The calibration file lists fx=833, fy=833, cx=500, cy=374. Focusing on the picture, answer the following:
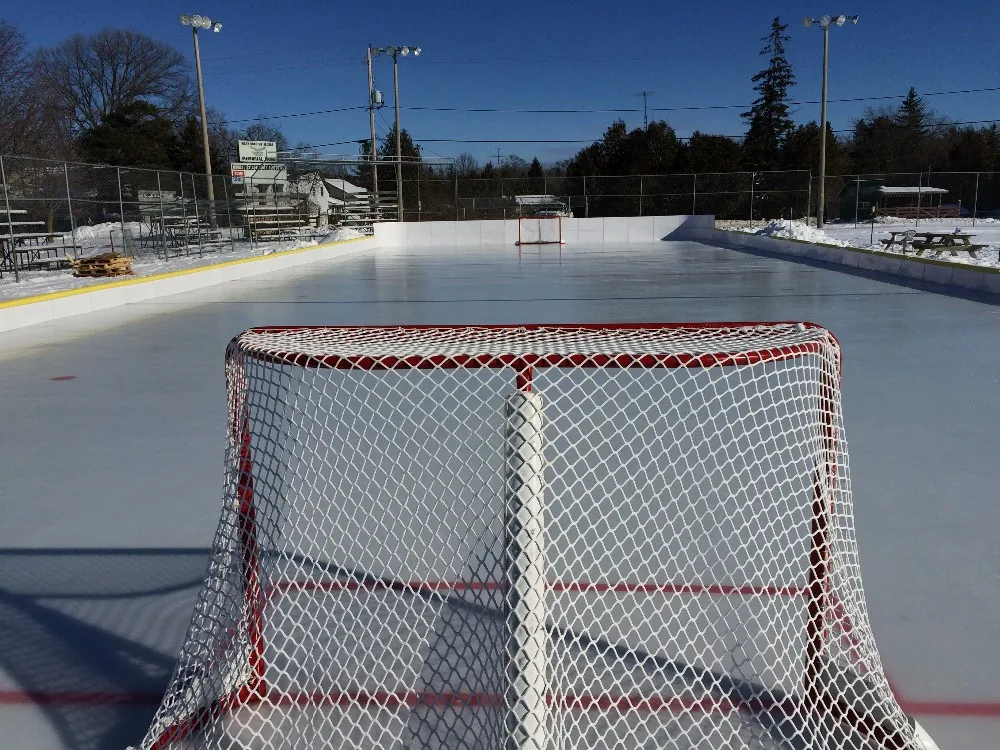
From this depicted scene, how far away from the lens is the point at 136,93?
4694cm

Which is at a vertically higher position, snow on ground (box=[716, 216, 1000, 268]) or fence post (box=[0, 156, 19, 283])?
fence post (box=[0, 156, 19, 283])

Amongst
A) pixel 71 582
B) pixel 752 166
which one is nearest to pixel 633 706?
pixel 71 582

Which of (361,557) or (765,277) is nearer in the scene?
(361,557)

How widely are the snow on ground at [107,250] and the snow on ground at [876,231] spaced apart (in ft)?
46.8

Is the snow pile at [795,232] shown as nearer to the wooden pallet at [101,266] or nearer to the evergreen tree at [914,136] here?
the wooden pallet at [101,266]

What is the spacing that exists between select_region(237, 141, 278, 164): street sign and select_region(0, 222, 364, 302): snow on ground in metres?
10.8

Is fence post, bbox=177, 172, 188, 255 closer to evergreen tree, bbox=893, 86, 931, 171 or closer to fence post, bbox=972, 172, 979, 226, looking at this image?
fence post, bbox=972, 172, 979, 226

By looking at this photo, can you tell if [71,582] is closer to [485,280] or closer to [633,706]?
[633,706]

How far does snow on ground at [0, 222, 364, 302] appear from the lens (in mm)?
12961

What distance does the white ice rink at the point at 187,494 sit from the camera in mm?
2408

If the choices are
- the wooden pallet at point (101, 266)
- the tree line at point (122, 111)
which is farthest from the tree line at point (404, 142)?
the wooden pallet at point (101, 266)

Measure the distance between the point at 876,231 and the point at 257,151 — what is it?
26.3 m

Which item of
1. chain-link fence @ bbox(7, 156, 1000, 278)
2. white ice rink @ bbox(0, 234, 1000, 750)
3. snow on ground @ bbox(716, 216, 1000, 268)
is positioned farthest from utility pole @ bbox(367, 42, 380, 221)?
white ice rink @ bbox(0, 234, 1000, 750)

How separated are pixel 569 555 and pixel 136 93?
168 ft
